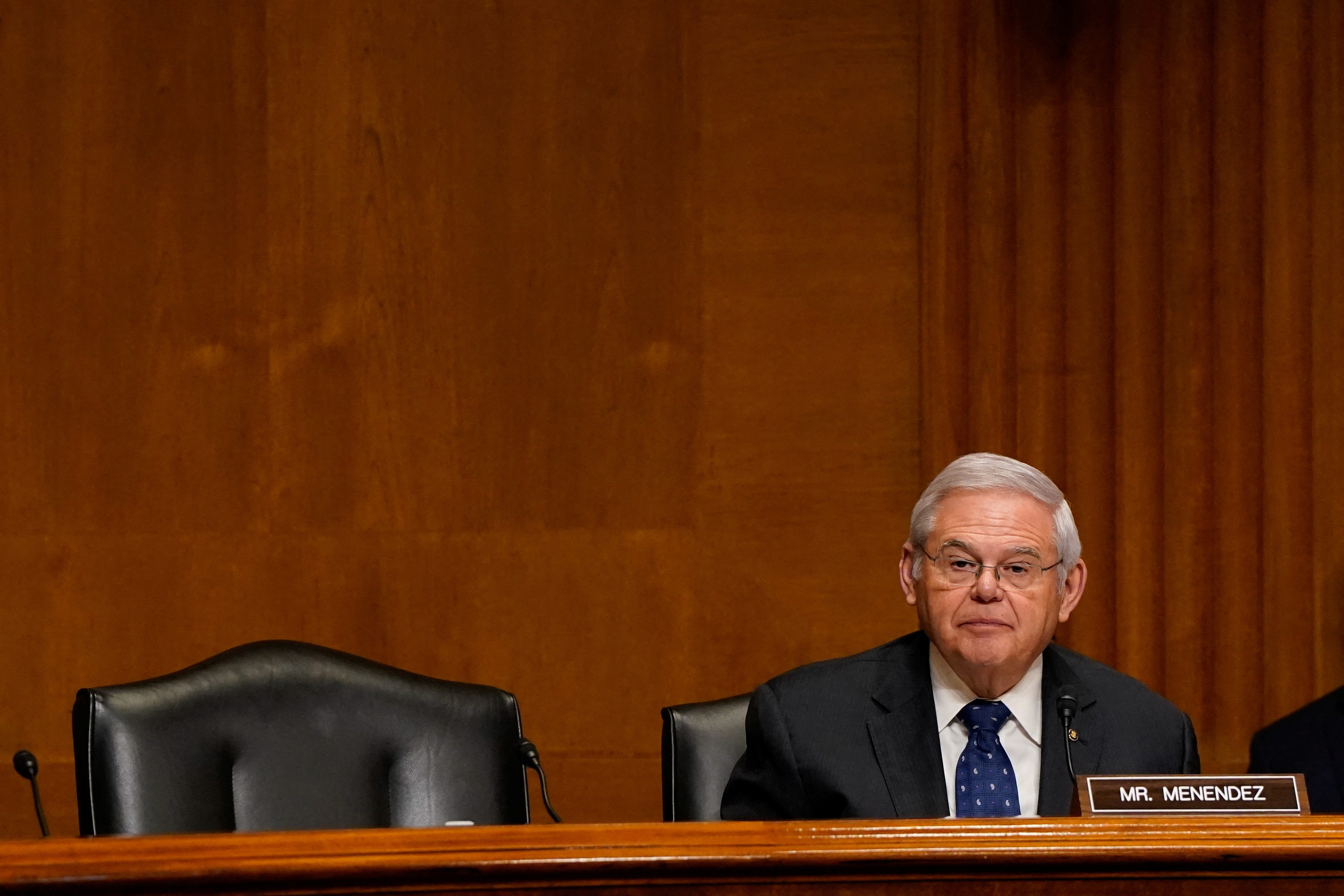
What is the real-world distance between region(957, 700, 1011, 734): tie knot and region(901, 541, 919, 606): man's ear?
18 cm

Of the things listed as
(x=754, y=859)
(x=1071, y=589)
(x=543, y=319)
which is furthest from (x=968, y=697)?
(x=543, y=319)

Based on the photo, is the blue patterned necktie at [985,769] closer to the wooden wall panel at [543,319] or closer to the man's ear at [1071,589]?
the man's ear at [1071,589]

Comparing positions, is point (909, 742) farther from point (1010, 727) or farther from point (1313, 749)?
point (1313, 749)

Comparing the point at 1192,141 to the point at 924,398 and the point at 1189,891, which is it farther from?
the point at 1189,891

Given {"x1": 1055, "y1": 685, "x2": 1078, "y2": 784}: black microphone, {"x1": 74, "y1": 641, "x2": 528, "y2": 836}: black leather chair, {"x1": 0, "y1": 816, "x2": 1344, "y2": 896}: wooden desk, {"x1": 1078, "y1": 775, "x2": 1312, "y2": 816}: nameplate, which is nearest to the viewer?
{"x1": 0, "y1": 816, "x2": 1344, "y2": 896}: wooden desk

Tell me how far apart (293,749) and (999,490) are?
1.18 metres

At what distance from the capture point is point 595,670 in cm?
356

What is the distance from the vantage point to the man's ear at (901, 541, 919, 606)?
2.30m

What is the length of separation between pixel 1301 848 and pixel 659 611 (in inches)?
90.2

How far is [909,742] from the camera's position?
7.17 ft

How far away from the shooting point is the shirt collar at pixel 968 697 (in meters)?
2.25

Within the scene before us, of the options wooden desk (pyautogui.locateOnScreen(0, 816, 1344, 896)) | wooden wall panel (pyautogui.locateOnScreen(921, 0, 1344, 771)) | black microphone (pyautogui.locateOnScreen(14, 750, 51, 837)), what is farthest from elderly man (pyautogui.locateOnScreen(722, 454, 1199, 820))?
wooden wall panel (pyautogui.locateOnScreen(921, 0, 1344, 771))

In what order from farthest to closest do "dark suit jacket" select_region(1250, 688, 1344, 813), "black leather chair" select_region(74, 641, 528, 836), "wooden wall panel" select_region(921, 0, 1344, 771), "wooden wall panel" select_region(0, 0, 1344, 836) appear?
1. "wooden wall panel" select_region(0, 0, 1344, 836)
2. "wooden wall panel" select_region(921, 0, 1344, 771)
3. "dark suit jacket" select_region(1250, 688, 1344, 813)
4. "black leather chair" select_region(74, 641, 528, 836)

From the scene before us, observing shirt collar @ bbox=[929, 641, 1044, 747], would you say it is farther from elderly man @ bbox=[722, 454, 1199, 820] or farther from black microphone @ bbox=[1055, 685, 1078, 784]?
black microphone @ bbox=[1055, 685, 1078, 784]
